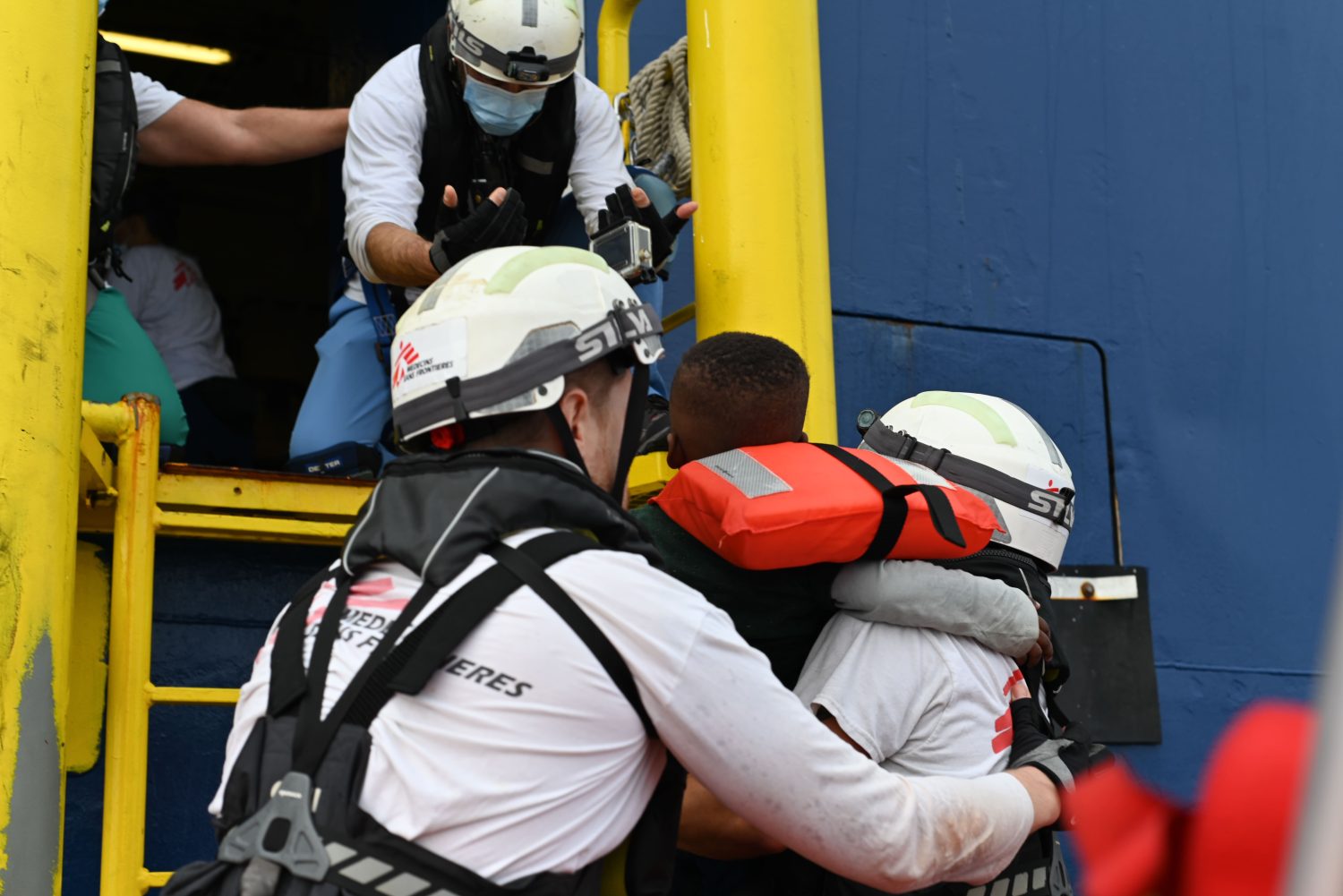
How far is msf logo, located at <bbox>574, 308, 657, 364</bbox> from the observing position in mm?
2031

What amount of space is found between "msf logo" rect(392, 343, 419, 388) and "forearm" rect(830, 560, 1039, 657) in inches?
31.3

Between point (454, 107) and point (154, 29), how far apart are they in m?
6.64

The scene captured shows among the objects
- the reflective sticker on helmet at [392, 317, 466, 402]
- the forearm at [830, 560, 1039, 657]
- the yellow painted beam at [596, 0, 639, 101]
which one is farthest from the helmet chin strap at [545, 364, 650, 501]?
the yellow painted beam at [596, 0, 639, 101]

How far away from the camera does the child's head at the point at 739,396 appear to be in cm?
257

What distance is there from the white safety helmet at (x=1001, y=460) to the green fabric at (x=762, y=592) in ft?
1.61

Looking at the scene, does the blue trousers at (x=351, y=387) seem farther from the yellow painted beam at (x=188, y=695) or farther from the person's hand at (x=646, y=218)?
the yellow painted beam at (x=188, y=695)

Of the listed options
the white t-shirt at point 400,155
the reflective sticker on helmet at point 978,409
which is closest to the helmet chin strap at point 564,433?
the reflective sticker on helmet at point 978,409

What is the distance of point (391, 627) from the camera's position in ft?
5.83

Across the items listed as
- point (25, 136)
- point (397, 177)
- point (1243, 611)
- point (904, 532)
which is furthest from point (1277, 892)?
point (1243, 611)

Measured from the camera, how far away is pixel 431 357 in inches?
79.9

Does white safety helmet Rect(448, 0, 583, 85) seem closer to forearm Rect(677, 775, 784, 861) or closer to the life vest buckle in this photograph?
forearm Rect(677, 775, 784, 861)

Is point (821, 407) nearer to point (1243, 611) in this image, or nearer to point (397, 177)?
point (397, 177)

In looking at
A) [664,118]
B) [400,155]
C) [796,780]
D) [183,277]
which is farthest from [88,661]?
[183,277]

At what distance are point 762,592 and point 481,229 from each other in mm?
1303
